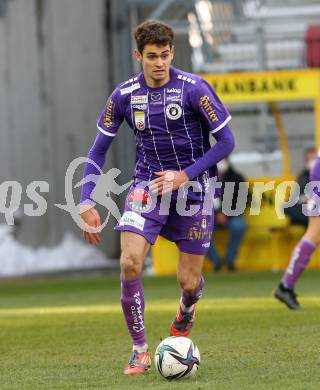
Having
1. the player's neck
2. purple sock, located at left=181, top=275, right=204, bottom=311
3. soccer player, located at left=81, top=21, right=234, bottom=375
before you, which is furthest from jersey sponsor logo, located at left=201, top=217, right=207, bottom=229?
the player's neck

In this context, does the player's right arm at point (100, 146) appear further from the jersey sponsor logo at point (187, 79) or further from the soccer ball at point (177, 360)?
the soccer ball at point (177, 360)

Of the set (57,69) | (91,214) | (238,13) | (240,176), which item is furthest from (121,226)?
(238,13)

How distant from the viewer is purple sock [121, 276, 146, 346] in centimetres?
761

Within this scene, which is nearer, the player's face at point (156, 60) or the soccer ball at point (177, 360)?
the soccer ball at point (177, 360)

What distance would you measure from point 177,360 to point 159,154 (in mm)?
1412

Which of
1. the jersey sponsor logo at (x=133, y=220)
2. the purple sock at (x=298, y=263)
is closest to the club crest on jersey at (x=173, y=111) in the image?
the jersey sponsor logo at (x=133, y=220)

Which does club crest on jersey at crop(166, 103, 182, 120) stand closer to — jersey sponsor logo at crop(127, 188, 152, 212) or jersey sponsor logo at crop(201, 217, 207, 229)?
jersey sponsor logo at crop(127, 188, 152, 212)

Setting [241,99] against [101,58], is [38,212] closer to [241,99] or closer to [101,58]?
[101,58]

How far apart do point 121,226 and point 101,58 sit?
646 inches

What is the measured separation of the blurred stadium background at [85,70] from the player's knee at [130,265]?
47.4 feet

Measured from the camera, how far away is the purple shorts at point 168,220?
7.73 meters

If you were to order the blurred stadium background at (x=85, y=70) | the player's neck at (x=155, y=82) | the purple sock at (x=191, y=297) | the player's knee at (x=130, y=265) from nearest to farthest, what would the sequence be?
the player's knee at (x=130, y=265) < the player's neck at (x=155, y=82) < the purple sock at (x=191, y=297) < the blurred stadium background at (x=85, y=70)

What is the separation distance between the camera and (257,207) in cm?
1986

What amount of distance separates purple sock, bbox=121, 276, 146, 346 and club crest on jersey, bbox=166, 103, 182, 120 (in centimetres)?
109
